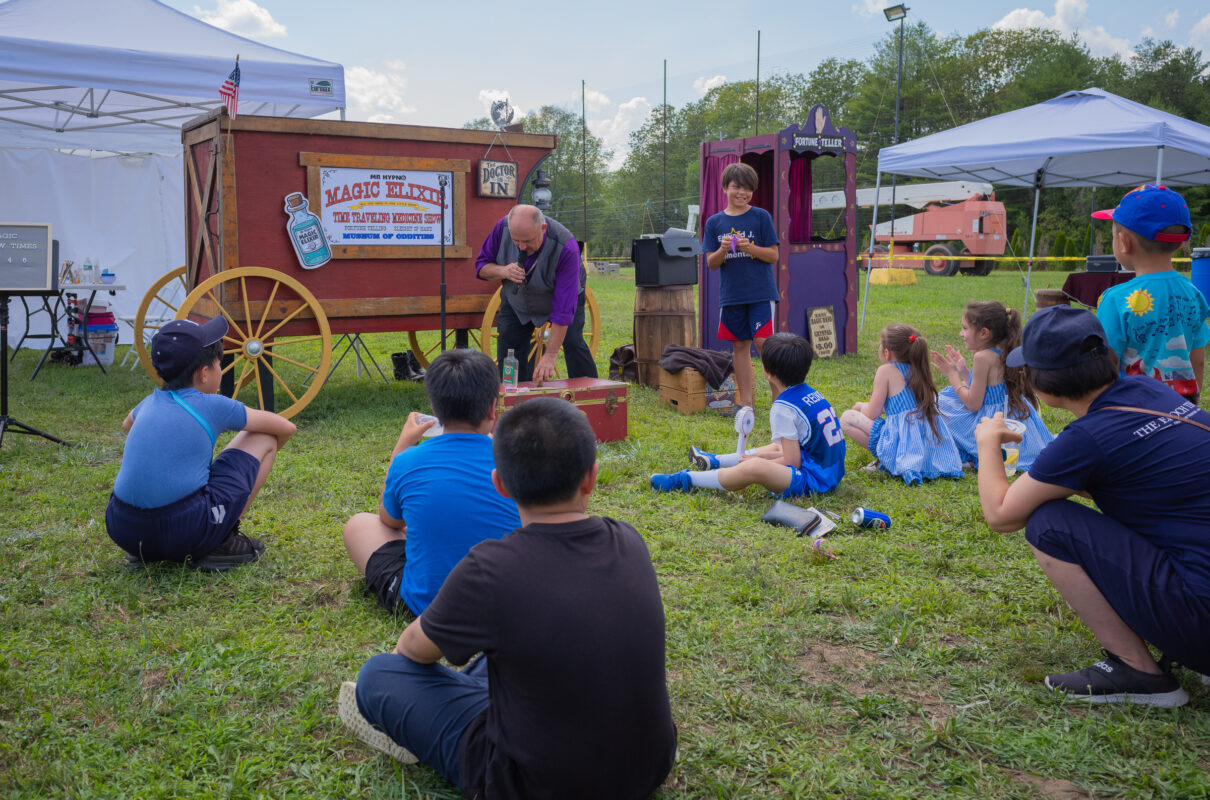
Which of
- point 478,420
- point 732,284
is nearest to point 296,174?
point 732,284

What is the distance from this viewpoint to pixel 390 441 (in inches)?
233

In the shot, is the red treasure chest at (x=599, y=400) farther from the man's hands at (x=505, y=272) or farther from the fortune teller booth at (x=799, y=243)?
the fortune teller booth at (x=799, y=243)

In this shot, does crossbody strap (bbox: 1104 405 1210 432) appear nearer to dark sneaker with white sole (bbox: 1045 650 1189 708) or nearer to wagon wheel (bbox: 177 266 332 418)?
dark sneaker with white sole (bbox: 1045 650 1189 708)

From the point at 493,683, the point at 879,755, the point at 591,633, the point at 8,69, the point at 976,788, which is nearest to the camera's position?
the point at 591,633

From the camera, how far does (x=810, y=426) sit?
4.50 meters

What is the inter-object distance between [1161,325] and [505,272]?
12.5 feet

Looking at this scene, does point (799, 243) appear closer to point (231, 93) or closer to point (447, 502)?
point (231, 93)

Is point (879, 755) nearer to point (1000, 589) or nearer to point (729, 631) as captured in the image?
point (729, 631)

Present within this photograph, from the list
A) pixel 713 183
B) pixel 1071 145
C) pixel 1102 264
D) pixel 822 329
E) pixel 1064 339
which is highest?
pixel 1071 145

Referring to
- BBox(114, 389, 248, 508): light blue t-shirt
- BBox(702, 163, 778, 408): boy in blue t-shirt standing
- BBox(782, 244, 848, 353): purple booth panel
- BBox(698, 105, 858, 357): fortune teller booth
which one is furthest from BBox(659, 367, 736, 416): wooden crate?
BBox(114, 389, 248, 508): light blue t-shirt

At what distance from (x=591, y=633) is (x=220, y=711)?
141cm

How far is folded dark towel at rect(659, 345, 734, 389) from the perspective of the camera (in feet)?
22.5

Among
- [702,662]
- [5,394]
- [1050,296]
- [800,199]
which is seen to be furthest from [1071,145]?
[5,394]

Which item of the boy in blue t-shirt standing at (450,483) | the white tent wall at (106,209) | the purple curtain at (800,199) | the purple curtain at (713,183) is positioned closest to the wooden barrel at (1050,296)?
the purple curtain at (800,199)
